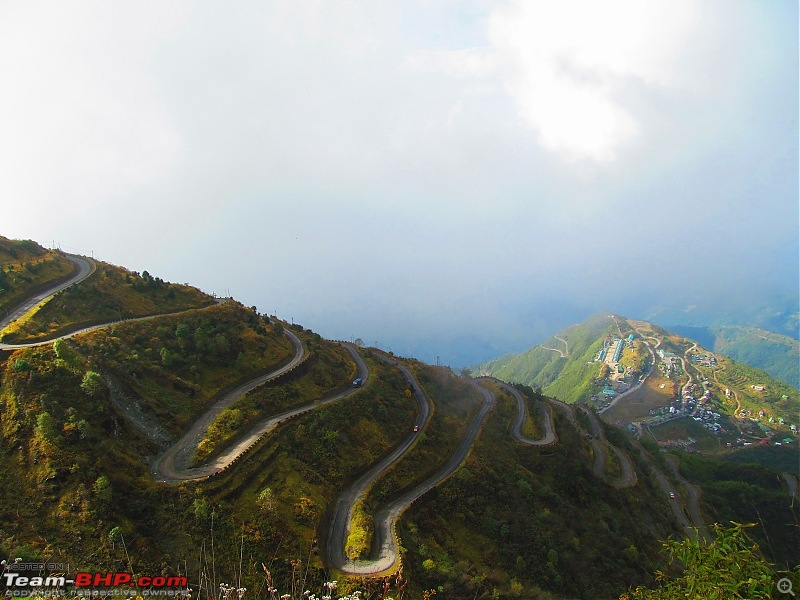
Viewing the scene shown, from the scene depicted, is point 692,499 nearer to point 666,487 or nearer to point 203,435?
point 666,487

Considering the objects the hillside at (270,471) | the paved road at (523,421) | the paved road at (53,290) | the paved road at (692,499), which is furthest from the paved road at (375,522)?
the paved road at (692,499)

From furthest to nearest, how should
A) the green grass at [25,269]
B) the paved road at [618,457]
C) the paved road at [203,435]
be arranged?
the paved road at [618,457], the green grass at [25,269], the paved road at [203,435]

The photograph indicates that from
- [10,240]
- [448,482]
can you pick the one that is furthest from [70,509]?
[10,240]

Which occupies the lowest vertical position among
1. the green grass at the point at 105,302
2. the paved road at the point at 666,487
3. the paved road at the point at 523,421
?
the paved road at the point at 666,487

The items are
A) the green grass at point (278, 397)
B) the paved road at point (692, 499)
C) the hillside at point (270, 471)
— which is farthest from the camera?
the paved road at point (692, 499)

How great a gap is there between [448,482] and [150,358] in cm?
4364

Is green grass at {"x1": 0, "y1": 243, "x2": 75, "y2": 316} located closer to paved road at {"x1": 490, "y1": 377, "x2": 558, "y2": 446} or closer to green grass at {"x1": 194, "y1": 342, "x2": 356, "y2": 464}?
green grass at {"x1": 194, "y1": 342, "x2": 356, "y2": 464}

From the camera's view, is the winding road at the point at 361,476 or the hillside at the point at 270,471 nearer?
the hillside at the point at 270,471

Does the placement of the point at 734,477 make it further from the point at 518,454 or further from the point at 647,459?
the point at 518,454
